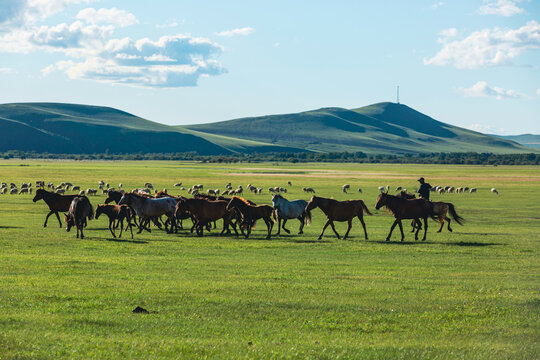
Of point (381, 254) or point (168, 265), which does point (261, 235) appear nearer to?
point (381, 254)

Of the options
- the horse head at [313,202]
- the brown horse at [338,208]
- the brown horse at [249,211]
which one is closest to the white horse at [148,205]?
the brown horse at [249,211]

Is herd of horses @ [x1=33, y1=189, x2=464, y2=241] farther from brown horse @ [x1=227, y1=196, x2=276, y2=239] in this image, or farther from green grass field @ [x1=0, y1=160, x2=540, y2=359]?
green grass field @ [x1=0, y1=160, x2=540, y2=359]

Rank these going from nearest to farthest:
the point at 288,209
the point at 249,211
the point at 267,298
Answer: the point at 267,298 < the point at 249,211 < the point at 288,209

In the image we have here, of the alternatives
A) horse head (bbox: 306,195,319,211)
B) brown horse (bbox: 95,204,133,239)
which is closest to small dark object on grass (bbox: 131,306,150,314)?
brown horse (bbox: 95,204,133,239)

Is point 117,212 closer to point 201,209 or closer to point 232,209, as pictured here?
point 201,209

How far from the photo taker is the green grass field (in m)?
11.9

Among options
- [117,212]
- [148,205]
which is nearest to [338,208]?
[148,205]

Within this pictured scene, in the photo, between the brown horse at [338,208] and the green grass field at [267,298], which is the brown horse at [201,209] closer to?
the green grass field at [267,298]

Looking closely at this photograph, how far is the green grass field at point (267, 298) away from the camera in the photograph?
11.9 metres

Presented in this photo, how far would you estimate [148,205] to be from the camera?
32.4m

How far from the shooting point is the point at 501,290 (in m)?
17.4

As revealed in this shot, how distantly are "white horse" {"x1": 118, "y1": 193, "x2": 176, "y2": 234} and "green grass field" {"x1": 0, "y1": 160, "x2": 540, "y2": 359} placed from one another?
12.4ft

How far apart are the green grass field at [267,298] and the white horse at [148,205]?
3.79 metres

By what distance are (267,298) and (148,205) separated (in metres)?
17.7
